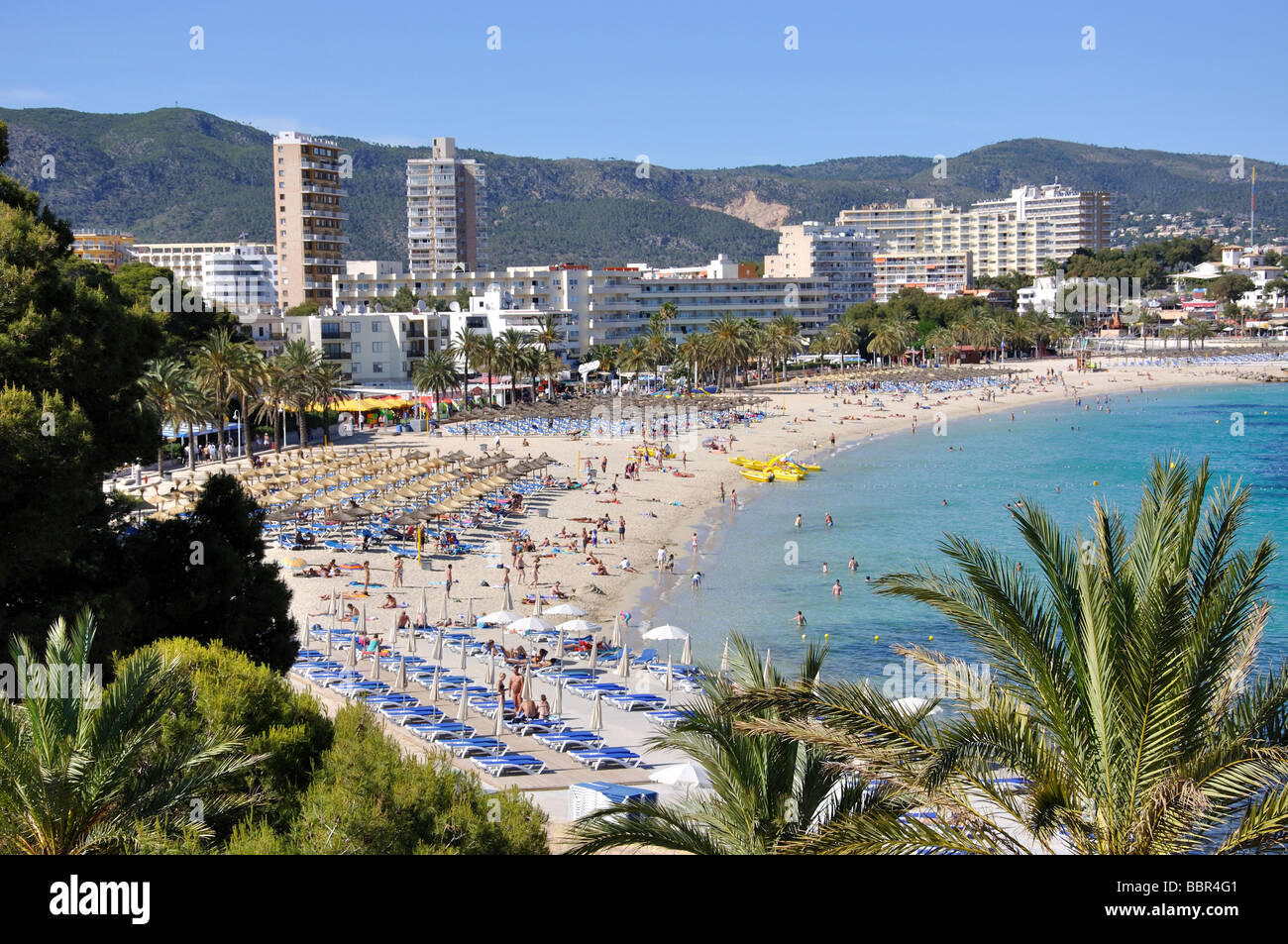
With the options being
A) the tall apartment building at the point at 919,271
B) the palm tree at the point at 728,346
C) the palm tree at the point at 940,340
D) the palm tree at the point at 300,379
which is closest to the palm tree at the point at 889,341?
the palm tree at the point at 940,340

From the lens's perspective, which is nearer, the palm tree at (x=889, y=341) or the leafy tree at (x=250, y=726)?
Result: the leafy tree at (x=250, y=726)

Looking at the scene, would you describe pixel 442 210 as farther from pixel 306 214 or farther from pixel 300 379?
pixel 300 379

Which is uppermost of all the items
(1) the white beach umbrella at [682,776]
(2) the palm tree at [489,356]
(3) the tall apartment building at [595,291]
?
(3) the tall apartment building at [595,291]

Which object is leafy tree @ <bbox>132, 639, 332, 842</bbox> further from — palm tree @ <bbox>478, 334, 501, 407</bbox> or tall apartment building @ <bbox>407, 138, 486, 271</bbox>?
tall apartment building @ <bbox>407, 138, 486, 271</bbox>

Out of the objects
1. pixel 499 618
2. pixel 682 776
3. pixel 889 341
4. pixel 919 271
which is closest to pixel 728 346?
pixel 889 341

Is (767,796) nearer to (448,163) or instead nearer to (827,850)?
(827,850)

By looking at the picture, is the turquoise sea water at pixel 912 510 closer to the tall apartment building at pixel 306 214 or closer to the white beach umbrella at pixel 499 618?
the white beach umbrella at pixel 499 618
